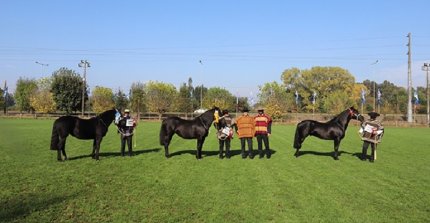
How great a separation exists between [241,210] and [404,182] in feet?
18.5

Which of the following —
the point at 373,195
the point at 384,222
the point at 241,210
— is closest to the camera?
the point at 384,222

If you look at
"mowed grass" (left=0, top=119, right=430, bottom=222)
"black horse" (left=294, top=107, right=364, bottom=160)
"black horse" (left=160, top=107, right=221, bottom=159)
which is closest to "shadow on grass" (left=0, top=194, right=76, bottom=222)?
"mowed grass" (left=0, top=119, right=430, bottom=222)

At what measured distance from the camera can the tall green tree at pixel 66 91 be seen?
66.5 m

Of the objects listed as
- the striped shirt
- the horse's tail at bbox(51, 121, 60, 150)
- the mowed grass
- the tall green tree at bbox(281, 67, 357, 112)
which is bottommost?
the mowed grass

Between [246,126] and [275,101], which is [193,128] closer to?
[246,126]

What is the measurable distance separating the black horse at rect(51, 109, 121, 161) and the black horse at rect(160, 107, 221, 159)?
6.93 ft

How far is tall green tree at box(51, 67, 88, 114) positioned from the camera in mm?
66500

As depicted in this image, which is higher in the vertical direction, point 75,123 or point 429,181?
point 75,123

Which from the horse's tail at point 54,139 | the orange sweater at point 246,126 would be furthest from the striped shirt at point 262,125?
the horse's tail at point 54,139

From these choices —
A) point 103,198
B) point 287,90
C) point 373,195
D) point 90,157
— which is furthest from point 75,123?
point 287,90

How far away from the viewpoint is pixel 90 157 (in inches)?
568

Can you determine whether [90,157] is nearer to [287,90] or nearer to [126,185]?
[126,185]

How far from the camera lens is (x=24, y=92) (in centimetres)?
8494

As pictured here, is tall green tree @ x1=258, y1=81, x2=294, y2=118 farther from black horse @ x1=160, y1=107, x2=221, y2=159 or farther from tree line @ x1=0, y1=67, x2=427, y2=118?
black horse @ x1=160, y1=107, x2=221, y2=159
